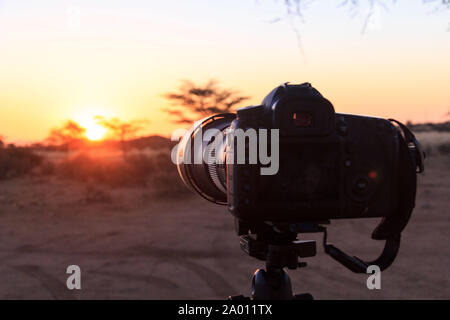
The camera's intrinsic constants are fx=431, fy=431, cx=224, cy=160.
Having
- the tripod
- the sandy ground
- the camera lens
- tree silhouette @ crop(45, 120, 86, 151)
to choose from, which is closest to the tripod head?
the tripod

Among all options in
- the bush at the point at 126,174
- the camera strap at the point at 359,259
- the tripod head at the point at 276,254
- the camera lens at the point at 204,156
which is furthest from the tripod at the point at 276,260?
the bush at the point at 126,174

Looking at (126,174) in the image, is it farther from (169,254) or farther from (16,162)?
(169,254)

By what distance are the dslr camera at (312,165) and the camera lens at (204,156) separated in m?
0.36

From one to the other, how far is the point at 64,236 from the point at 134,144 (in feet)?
107

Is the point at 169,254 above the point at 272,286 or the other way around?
the other way around

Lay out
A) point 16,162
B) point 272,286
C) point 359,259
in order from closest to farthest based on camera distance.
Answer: point 359,259 < point 272,286 < point 16,162

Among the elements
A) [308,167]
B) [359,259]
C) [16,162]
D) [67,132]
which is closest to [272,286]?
[359,259]

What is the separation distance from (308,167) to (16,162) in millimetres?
13987

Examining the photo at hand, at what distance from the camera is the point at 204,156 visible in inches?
64.2

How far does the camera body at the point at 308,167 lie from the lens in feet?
3.82

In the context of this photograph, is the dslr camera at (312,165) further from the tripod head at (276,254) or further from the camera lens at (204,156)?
the camera lens at (204,156)

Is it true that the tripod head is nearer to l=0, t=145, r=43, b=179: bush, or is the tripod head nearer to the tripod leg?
the tripod leg
